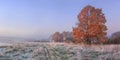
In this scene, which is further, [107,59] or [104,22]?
[104,22]

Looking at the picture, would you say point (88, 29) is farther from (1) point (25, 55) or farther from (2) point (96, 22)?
(1) point (25, 55)

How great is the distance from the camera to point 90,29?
50656 mm

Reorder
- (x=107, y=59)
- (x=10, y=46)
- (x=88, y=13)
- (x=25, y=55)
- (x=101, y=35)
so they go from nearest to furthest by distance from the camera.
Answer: (x=107, y=59)
(x=25, y=55)
(x=10, y=46)
(x=101, y=35)
(x=88, y=13)

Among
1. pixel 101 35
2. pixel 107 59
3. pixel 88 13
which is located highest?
pixel 88 13

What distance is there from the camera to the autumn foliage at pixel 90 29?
5003 centimetres

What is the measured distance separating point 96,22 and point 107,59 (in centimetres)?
4217

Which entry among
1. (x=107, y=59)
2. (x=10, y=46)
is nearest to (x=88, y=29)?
(x=10, y=46)

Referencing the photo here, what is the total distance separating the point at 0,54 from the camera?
11758mm

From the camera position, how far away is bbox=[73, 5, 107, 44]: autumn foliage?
164 ft

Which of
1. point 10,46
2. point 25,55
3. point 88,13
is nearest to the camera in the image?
point 25,55

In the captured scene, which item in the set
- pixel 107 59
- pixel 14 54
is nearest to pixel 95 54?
pixel 107 59

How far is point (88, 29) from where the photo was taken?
5091cm

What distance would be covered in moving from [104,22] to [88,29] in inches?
122

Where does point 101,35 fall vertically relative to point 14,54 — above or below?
above
